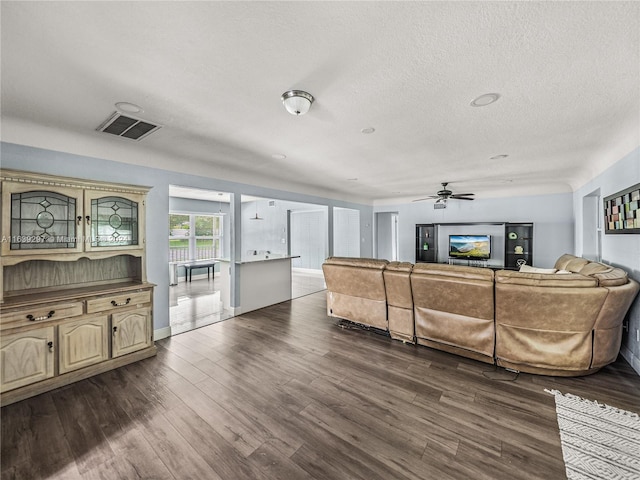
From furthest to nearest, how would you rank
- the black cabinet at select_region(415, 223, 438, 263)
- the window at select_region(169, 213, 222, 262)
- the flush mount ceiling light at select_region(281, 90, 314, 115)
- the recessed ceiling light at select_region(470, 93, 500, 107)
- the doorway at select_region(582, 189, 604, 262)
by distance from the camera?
the window at select_region(169, 213, 222, 262), the black cabinet at select_region(415, 223, 438, 263), the doorway at select_region(582, 189, 604, 262), the recessed ceiling light at select_region(470, 93, 500, 107), the flush mount ceiling light at select_region(281, 90, 314, 115)

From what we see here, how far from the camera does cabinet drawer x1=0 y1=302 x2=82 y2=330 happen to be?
89.4 inches

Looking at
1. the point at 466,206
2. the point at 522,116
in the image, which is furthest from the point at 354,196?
the point at 522,116

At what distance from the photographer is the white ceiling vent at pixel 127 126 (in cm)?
262

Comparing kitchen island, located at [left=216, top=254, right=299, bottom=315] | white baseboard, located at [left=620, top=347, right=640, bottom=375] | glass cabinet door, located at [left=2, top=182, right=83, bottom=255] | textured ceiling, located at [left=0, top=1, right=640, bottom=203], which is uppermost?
textured ceiling, located at [left=0, top=1, right=640, bottom=203]

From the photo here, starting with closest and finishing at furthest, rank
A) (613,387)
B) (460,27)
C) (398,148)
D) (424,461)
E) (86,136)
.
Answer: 1. (460,27)
2. (424,461)
3. (613,387)
4. (86,136)
5. (398,148)

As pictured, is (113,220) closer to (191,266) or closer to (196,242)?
(191,266)

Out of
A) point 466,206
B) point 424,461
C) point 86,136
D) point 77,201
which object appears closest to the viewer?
point 424,461

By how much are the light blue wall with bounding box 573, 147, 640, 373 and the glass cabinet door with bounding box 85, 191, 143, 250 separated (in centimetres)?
558

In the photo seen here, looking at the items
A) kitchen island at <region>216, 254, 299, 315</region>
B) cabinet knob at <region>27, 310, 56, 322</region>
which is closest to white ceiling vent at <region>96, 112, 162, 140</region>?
cabinet knob at <region>27, 310, 56, 322</region>

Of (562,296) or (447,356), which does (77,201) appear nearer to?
(447,356)

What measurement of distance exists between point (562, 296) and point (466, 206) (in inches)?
231

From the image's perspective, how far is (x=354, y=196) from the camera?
8047 millimetres

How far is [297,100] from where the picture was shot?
7.06ft

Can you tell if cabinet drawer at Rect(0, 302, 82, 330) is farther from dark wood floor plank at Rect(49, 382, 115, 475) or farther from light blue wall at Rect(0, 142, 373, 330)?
light blue wall at Rect(0, 142, 373, 330)
